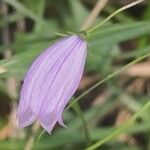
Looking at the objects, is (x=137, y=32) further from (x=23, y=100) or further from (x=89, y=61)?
(x=23, y=100)

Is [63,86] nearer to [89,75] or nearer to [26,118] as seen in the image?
[26,118]

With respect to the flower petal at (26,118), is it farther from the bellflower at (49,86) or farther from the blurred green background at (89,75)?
the blurred green background at (89,75)

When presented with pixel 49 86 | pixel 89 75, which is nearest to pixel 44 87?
pixel 49 86

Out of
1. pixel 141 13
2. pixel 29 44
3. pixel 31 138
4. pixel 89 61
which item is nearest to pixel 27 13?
pixel 29 44

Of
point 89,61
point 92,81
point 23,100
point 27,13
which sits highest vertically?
point 23,100

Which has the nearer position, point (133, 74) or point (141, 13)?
point (133, 74)

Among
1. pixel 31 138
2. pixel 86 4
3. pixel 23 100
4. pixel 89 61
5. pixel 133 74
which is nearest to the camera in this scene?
pixel 23 100
